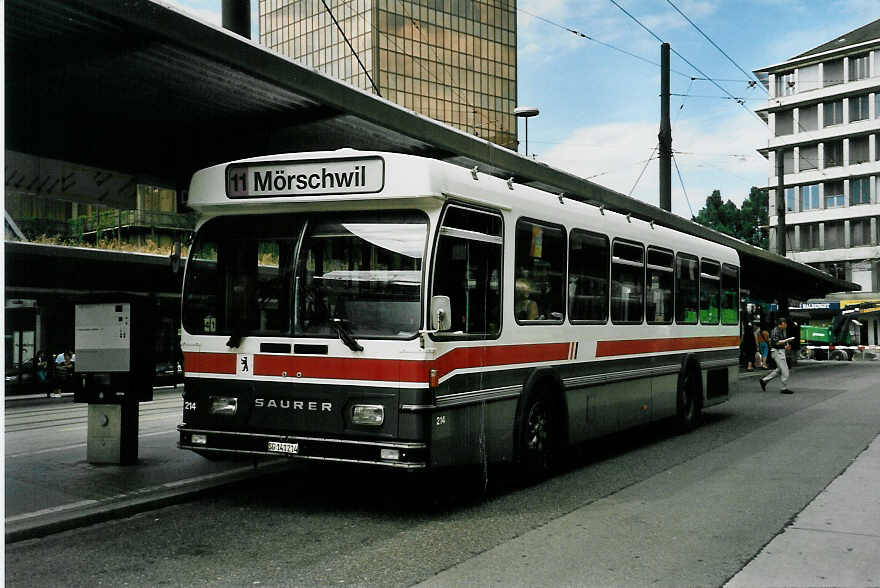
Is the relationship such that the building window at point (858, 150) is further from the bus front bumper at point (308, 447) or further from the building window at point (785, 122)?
the bus front bumper at point (308, 447)

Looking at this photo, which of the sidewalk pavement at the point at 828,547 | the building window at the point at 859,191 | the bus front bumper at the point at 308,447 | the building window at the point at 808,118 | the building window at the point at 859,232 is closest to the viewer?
the sidewalk pavement at the point at 828,547

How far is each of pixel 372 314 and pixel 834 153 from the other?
251 feet

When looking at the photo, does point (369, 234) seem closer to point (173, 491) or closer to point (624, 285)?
point (173, 491)

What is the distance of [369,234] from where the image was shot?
7.47m

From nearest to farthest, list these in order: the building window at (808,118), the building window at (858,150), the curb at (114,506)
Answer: the curb at (114,506) → the building window at (858,150) → the building window at (808,118)

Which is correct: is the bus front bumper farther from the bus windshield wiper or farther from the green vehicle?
the green vehicle

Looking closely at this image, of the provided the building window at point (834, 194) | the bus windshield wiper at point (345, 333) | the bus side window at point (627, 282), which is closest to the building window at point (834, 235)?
the building window at point (834, 194)

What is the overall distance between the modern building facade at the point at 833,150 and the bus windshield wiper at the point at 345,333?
71.9 meters

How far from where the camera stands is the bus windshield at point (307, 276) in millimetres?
7363

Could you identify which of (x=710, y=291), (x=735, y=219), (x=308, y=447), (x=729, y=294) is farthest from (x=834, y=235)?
(x=308, y=447)

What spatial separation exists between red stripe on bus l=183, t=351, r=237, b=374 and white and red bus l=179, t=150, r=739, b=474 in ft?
0.06

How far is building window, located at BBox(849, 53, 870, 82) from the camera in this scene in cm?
7362

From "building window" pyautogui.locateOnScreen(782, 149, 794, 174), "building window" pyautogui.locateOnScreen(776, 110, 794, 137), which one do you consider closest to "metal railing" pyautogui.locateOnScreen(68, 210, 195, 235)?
"building window" pyautogui.locateOnScreen(782, 149, 794, 174)

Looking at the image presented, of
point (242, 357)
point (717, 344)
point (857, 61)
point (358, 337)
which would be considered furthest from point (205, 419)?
point (857, 61)
